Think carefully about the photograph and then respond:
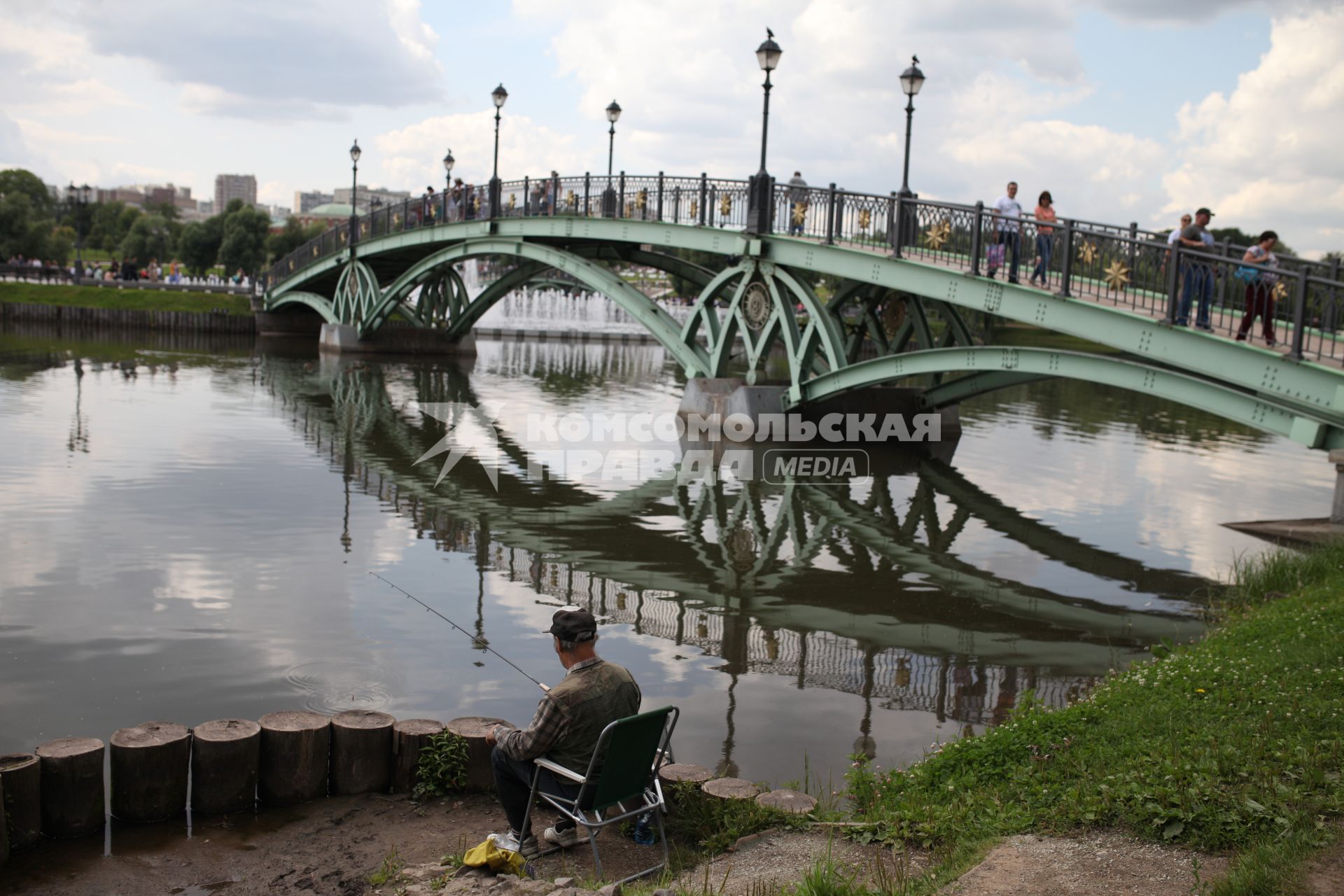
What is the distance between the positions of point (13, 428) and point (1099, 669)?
56.3 feet

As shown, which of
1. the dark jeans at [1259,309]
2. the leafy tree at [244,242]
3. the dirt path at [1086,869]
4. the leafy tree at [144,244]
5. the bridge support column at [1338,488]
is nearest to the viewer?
the dirt path at [1086,869]

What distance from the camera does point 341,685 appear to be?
25.7ft

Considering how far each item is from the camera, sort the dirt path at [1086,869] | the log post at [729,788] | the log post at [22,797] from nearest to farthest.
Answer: the dirt path at [1086,869]
the log post at [22,797]
the log post at [729,788]

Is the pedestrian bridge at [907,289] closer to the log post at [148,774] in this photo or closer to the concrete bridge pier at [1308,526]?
the concrete bridge pier at [1308,526]

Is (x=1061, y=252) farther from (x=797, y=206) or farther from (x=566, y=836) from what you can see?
(x=566, y=836)

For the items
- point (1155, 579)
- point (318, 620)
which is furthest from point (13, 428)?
point (1155, 579)

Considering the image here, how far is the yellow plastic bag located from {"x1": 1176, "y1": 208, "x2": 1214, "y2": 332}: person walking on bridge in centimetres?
1207

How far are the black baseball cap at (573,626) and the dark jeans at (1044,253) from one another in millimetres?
12938

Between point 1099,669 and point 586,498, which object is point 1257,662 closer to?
point 1099,669

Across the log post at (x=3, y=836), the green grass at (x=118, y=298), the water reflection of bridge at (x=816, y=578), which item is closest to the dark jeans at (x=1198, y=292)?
the water reflection of bridge at (x=816, y=578)

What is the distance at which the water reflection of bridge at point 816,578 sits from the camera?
8945 mm

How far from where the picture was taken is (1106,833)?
4727mm

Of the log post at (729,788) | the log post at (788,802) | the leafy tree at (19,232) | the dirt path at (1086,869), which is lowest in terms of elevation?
the log post at (788,802)

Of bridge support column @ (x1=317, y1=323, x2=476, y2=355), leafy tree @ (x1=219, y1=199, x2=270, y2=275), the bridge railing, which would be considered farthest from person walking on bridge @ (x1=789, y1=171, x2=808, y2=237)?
leafy tree @ (x1=219, y1=199, x2=270, y2=275)
